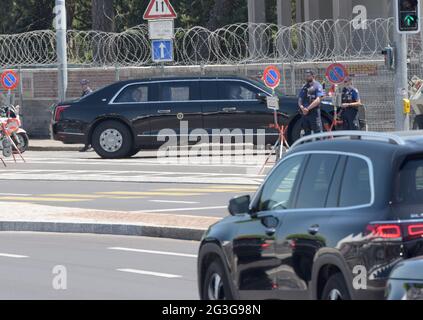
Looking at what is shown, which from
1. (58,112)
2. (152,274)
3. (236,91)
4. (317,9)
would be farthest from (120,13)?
(152,274)

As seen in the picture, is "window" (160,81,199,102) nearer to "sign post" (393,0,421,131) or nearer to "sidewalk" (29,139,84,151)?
"sidewalk" (29,139,84,151)

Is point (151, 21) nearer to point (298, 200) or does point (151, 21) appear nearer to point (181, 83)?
point (181, 83)

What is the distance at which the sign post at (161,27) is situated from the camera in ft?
109

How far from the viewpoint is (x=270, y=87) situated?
1190 inches

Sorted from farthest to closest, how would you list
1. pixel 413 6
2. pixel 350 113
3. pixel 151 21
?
pixel 151 21 → pixel 350 113 → pixel 413 6

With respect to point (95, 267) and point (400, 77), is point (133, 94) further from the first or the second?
point (95, 267)

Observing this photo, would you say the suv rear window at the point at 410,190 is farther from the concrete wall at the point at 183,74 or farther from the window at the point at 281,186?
the concrete wall at the point at 183,74

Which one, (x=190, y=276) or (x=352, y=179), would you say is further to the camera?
(x=190, y=276)

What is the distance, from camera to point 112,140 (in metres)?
30.2

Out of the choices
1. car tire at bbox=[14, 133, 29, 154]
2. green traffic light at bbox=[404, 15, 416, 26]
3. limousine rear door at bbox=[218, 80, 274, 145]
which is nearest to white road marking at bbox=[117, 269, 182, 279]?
green traffic light at bbox=[404, 15, 416, 26]

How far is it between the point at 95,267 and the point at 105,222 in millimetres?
3432

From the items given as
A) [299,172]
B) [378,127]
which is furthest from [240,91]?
[299,172]

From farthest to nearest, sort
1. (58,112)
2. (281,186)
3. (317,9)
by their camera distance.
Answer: (317,9), (58,112), (281,186)

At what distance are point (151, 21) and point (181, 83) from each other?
372 cm
